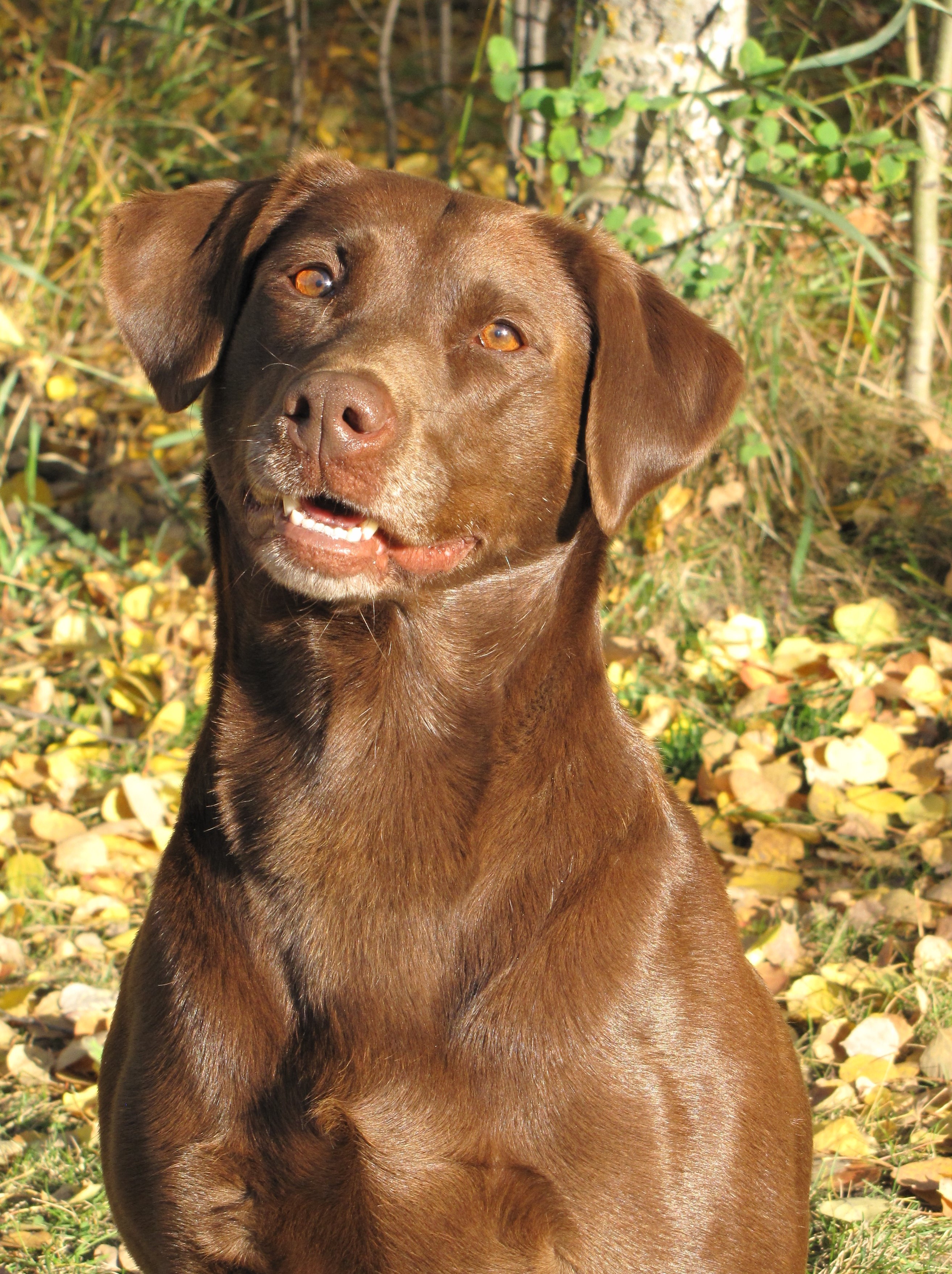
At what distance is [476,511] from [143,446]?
12.6 ft

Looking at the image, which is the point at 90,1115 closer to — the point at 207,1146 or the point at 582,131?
the point at 207,1146

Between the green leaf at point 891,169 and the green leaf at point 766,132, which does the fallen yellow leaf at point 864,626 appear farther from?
the green leaf at point 766,132

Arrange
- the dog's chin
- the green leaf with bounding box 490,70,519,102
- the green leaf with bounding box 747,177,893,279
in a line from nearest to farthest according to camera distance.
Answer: the dog's chin → the green leaf with bounding box 490,70,519,102 → the green leaf with bounding box 747,177,893,279

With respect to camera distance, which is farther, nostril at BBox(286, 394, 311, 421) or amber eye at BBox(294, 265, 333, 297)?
amber eye at BBox(294, 265, 333, 297)

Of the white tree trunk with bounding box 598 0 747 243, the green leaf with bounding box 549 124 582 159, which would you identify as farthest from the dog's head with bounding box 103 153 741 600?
the white tree trunk with bounding box 598 0 747 243

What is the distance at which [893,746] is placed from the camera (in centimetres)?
461

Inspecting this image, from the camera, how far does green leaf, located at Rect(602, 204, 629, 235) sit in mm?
4895

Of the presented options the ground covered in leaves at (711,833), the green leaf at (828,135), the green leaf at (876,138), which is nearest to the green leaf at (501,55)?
the green leaf at (828,135)

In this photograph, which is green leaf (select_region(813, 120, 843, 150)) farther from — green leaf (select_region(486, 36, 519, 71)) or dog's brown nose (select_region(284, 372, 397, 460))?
dog's brown nose (select_region(284, 372, 397, 460))

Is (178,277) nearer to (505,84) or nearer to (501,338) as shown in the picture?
(501,338)

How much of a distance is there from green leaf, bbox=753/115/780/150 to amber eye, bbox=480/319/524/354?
252cm

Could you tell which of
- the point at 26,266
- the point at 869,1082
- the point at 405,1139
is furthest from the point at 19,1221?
the point at 26,266

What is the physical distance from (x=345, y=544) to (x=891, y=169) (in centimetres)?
322

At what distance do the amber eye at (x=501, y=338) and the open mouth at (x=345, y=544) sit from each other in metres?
0.37
